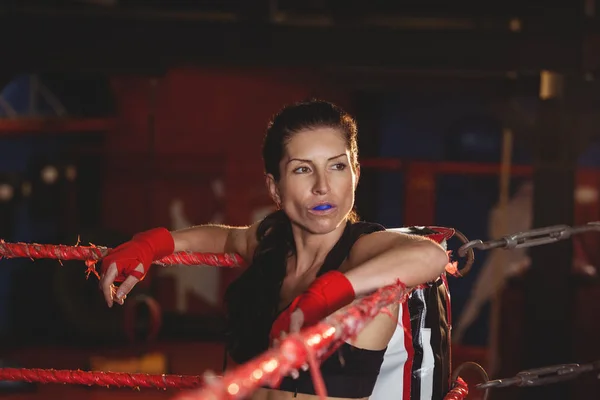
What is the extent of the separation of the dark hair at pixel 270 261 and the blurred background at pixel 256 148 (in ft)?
9.13

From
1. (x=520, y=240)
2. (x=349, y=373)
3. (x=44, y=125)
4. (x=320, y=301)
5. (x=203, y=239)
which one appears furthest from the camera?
(x=44, y=125)

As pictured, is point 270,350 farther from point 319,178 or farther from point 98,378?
point 98,378

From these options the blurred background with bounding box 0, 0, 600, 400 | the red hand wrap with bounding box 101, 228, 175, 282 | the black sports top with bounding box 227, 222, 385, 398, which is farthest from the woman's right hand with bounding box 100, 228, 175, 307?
the blurred background with bounding box 0, 0, 600, 400

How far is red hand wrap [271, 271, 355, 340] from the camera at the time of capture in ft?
4.27

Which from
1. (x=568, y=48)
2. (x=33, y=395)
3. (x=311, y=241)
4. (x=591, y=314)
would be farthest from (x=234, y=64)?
(x=591, y=314)

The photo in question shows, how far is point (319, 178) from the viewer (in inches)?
68.9

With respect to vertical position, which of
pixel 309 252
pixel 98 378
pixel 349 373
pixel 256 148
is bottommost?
pixel 98 378

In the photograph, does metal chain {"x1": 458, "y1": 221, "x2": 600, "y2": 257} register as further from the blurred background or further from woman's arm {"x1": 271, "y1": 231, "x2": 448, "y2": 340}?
the blurred background

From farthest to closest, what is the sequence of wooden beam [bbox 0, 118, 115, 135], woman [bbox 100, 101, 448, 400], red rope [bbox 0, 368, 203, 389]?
wooden beam [bbox 0, 118, 115, 135] < red rope [bbox 0, 368, 203, 389] < woman [bbox 100, 101, 448, 400]

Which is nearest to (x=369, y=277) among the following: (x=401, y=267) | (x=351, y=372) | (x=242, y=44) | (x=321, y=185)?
(x=401, y=267)

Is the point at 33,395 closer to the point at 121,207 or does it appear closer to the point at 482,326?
the point at 121,207

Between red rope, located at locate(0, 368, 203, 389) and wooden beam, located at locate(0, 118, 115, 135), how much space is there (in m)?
5.19

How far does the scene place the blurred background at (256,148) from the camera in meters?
4.64

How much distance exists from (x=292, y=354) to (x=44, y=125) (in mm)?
6402
